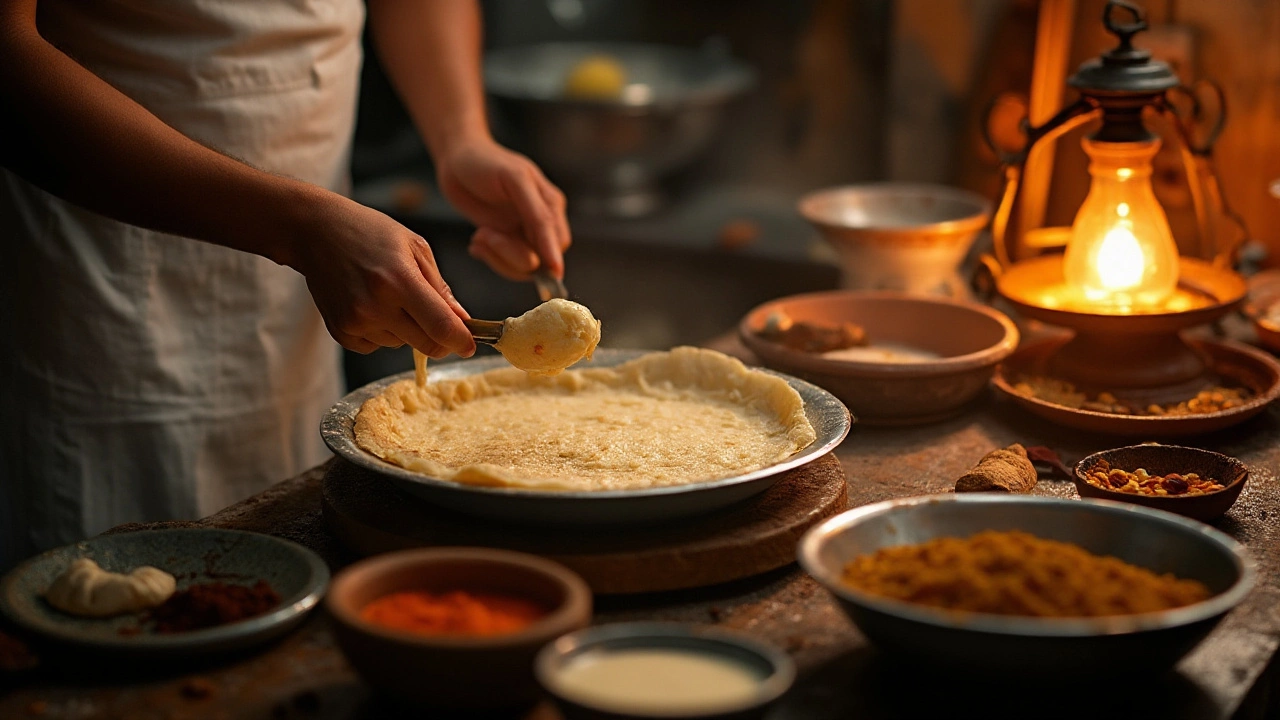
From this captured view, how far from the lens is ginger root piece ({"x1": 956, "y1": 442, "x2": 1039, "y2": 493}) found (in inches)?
63.1

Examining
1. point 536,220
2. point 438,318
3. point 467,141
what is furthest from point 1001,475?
point 467,141

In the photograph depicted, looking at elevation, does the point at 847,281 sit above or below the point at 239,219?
below

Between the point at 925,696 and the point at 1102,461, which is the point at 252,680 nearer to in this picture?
the point at 925,696

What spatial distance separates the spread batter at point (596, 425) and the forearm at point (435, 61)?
26.8 inches

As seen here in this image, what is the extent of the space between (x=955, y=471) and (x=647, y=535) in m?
0.58

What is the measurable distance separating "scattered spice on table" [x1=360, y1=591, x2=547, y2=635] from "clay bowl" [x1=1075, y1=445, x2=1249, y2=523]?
2.70 ft

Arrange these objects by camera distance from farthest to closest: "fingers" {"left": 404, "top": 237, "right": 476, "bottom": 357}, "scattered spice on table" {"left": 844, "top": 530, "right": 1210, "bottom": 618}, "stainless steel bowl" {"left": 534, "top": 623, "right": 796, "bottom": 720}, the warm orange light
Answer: the warm orange light → "fingers" {"left": 404, "top": 237, "right": 476, "bottom": 357} → "scattered spice on table" {"left": 844, "top": 530, "right": 1210, "bottom": 618} → "stainless steel bowl" {"left": 534, "top": 623, "right": 796, "bottom": 720}

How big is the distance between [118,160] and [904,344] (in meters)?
1.39

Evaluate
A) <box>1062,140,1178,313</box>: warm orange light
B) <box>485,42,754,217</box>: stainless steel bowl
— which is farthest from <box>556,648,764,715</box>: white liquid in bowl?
<box>485,42,754,217</box>: stainless steel bowl

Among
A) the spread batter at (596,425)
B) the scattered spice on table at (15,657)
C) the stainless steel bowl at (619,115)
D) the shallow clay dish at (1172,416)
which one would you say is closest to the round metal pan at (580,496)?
the spread batter at (596,425)

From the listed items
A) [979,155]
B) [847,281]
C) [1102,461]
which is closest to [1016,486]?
[1102,461]

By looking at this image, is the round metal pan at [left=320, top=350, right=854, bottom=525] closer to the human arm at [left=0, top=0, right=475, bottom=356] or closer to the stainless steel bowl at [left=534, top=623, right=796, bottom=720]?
the human arm at [left=0, top=0, right=475, bottom=356]

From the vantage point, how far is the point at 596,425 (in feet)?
5.71

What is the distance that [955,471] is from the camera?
5.90ft
